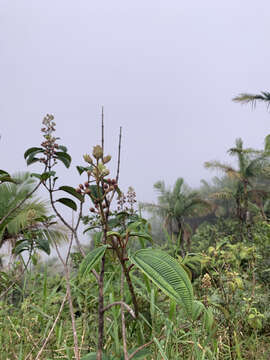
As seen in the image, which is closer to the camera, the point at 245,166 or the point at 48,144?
the point at 48,144

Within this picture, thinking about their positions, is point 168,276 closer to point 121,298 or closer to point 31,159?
point 121,298

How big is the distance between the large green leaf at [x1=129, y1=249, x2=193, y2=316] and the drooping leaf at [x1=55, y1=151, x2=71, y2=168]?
67 cm

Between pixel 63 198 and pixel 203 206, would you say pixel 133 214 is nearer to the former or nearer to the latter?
pixel 63 198

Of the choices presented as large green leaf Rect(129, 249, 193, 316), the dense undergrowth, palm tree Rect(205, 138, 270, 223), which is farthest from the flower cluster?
palm tree Rect(205, 138, 270, 223)

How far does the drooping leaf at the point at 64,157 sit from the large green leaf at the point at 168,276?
2.21 ft

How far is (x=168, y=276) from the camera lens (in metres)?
0.75

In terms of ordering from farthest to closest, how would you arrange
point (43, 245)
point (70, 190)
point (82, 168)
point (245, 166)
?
1. point (245, 166)
2. point (43, 245)
3. point (70, 190)
4. point (82, 168)

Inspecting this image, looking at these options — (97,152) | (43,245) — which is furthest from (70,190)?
(43,245)

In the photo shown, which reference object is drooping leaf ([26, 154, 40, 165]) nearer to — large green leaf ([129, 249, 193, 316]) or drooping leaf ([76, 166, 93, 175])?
drooping leaf ([76, 166, 93, 175])

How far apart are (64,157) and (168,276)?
0.78 meters

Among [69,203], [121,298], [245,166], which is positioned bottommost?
[121,298]

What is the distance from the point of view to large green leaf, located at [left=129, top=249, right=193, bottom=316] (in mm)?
723

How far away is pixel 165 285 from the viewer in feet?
2.40

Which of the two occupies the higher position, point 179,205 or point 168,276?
point 179,205
